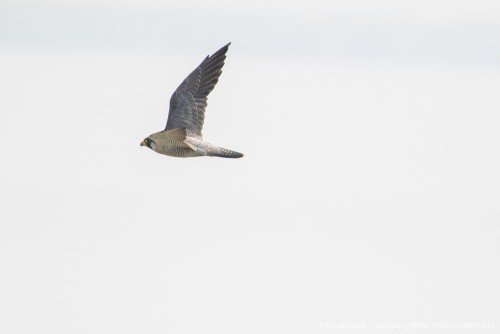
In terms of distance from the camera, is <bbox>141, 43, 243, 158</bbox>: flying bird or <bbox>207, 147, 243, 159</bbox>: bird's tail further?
<bbox>141, 43, 243, 158</bbox>: flying bird

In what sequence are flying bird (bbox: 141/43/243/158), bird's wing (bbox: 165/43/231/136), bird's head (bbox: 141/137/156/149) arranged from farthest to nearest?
bird's wing (bbox: 165/43/231/136), flying bird (bbox: 141/43/243/158), bird's head (bbox: 141/137/156/149)

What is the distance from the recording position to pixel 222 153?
21.5 meters

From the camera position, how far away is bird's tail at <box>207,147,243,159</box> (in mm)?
21438

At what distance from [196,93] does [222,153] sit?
2440 millimetres

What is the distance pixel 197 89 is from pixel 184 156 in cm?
230

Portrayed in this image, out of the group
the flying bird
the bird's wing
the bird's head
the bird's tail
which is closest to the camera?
the bird's tail

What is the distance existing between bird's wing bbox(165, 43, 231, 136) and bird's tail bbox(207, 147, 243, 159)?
151 centimetres

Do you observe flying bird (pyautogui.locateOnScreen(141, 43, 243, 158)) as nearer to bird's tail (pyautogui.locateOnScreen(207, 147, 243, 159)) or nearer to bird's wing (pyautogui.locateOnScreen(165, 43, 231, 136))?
bird's wing (pyautogui.locateOnScreen(165, 43, 231, 136))

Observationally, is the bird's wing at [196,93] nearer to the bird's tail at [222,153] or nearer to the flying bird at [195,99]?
the flying bird at [195,99]

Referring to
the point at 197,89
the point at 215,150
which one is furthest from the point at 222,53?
the point at 215,150

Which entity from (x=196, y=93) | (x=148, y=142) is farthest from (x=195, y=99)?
(x=148, y=142)

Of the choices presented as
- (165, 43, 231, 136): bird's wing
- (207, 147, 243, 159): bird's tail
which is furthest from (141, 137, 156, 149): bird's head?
(165, 43, 231, 136): bird's wing

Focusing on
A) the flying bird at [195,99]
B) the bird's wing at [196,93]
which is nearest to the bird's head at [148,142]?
the flying bird at [195,99]

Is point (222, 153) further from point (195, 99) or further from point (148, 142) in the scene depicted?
point (195, 99)
